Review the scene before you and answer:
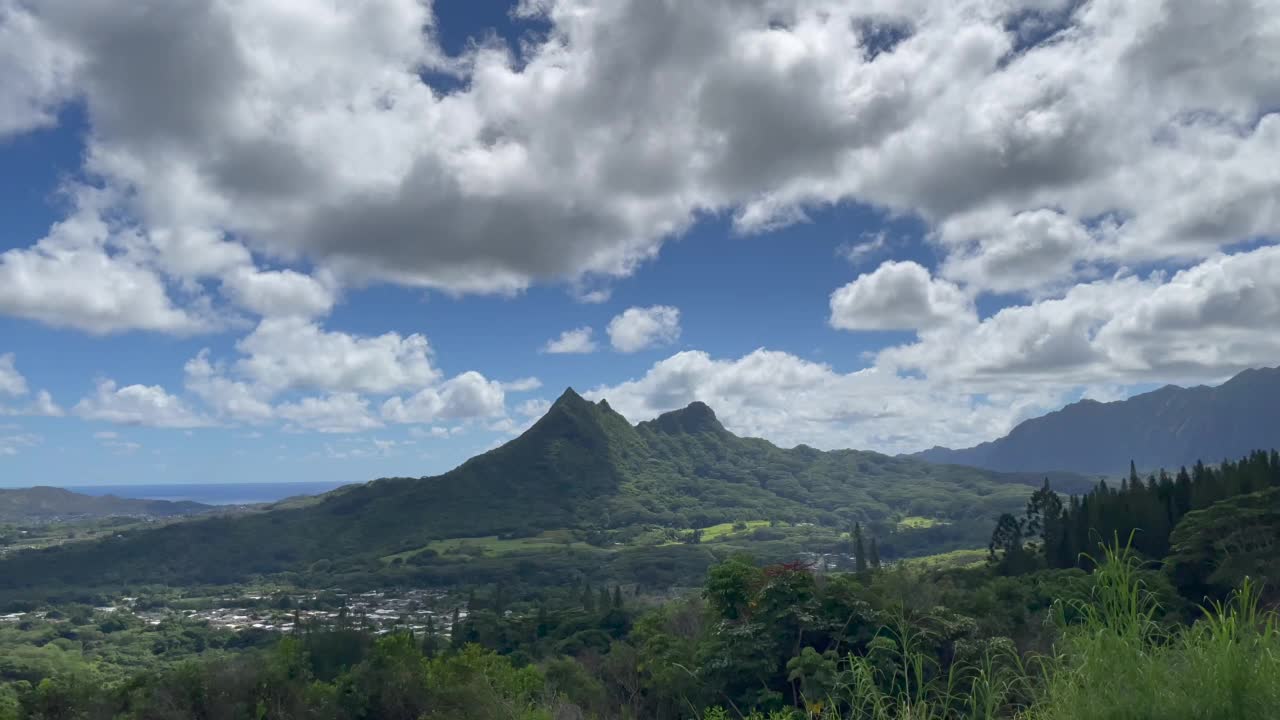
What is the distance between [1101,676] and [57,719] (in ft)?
168

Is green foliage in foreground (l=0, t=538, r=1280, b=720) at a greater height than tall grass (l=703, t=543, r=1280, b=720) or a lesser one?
lesser

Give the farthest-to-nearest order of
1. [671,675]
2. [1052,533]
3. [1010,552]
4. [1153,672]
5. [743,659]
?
[1010,552], [1052,533], [671,675], [743,659], [1153,672]

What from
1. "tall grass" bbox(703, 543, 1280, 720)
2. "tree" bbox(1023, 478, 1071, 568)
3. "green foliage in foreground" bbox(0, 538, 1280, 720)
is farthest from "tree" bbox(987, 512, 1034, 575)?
"tall grass" bbox(703, 543, 1280, 720)

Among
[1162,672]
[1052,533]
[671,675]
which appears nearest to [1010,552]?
[1052,533]

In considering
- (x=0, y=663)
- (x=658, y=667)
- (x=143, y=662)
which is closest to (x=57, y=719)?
(x=658, y=667)

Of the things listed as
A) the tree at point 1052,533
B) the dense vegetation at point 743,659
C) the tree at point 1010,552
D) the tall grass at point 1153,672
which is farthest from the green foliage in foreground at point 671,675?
the tree at point 1010,552

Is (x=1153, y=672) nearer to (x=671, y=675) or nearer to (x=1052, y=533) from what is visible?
(x=671, y=675)

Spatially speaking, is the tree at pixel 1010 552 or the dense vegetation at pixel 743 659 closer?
the dense vegetation at pixel 743 659

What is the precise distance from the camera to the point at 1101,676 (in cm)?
525

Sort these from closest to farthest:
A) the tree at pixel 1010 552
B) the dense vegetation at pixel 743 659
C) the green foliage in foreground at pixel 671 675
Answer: the green foliage in foreground at pixel 671 675 < the dense vegetation at pixel 743 659 < the tree at pixel 1010 552

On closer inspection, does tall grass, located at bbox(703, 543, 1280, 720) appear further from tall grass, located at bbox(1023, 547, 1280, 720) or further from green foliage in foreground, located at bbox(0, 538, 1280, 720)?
green foliage in foreground, located at bbox(0, 538, 1280, 720)

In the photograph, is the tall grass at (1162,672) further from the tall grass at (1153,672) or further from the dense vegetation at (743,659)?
the dense vegetation at (743,659)

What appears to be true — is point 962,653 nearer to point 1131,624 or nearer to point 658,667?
point 658,667

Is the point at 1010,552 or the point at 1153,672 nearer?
the point at 1153,672
